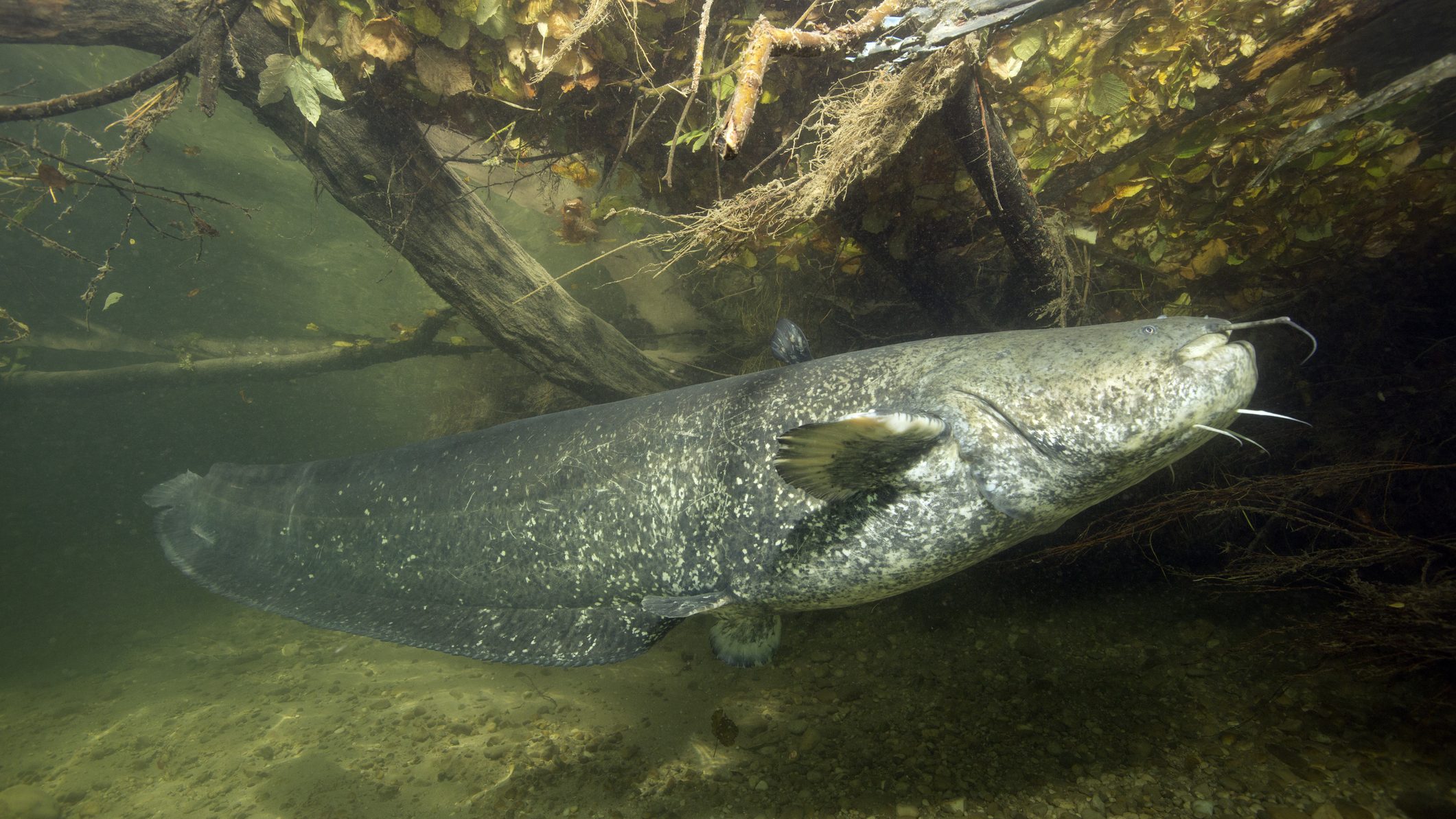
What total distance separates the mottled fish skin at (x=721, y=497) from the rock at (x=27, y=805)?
4.18ft

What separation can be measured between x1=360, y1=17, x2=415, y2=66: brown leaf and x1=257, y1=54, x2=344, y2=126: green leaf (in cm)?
29

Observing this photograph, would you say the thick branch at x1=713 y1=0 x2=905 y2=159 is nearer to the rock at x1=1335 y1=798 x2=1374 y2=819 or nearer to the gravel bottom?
the gravel bottom

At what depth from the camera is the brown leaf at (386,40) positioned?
3008 mm

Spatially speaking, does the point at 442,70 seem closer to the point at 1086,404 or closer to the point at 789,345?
the point at 789,345

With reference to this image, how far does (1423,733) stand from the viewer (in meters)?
2.00

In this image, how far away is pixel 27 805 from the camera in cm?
304

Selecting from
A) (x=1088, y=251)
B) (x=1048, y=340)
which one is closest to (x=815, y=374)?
(x=1048, y=340)

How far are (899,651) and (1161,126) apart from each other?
3416 mm

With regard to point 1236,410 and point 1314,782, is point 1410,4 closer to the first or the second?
point 1236,410

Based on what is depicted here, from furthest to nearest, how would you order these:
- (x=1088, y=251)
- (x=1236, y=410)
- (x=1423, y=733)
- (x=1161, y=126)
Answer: (x=1088, y=251) → (x=1161, y=126) → (x=1423, y=733) → (x=1236, y=410)

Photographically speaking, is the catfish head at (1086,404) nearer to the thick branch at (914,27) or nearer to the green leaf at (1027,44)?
the thick branch at (914,27)

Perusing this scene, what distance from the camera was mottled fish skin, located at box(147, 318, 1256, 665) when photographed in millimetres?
1930

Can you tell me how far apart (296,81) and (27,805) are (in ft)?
14.9

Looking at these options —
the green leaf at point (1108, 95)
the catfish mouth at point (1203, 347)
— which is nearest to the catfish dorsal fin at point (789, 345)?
the catfish mouth at point (1203, 347)
